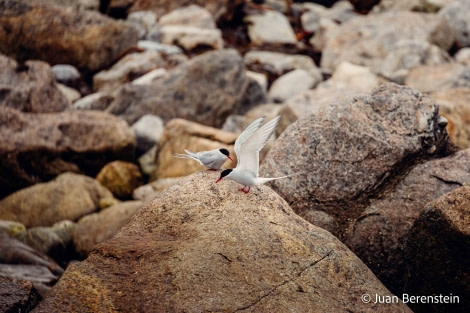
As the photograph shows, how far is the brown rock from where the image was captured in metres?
16.3

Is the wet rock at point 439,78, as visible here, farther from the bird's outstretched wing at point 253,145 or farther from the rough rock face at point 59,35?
the rough rock face at point 59,35

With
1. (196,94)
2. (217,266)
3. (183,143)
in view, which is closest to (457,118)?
(183,143)

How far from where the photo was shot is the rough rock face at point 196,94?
20.6 metres

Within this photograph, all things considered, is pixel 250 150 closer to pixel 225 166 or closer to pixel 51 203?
pixel 225 166

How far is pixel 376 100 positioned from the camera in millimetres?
9836

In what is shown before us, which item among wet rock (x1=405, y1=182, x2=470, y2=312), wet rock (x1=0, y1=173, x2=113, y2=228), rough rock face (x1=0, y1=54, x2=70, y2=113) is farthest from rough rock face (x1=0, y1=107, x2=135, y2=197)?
wet rock (x1=405, y1=182, x2=470, y2=312)

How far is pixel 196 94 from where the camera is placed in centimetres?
2103

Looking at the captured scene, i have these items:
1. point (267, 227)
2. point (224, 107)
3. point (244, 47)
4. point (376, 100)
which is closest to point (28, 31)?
point (224, 107)

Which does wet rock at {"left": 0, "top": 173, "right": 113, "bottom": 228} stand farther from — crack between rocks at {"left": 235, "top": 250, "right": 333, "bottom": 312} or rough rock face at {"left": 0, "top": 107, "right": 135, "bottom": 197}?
crack between rocks at {"left": 235, "top": 250, "right": 333, "bottom": 312}

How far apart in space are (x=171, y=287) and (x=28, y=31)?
19709 mm

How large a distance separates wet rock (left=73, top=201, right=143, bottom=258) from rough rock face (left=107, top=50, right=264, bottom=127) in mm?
7053


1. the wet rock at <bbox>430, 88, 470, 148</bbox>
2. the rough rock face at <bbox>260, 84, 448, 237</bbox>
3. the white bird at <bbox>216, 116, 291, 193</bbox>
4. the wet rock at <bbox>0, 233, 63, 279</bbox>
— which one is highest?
the white bird at <bbox>216, 116, 291, 193</bbox>

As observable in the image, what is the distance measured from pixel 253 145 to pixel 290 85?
53.0 ft

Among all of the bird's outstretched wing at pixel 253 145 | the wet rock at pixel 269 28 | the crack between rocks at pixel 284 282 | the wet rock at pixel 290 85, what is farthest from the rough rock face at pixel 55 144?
the wet rock at pixel 269 28
